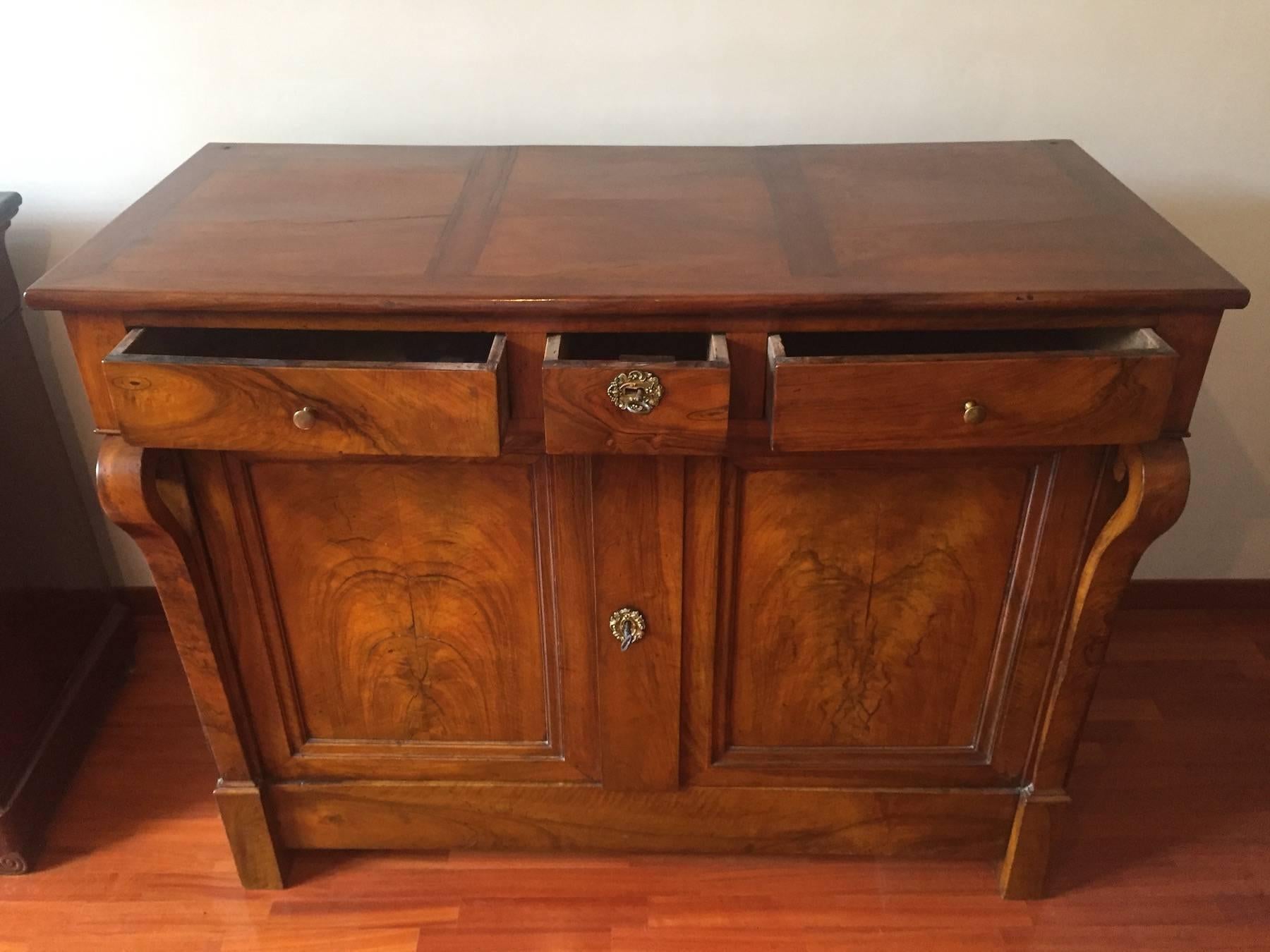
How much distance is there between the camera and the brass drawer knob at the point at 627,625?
116cm

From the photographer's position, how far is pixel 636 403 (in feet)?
3.16

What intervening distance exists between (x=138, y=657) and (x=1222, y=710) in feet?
5.88

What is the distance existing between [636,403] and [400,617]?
0.43 m

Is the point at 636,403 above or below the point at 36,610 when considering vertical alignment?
above

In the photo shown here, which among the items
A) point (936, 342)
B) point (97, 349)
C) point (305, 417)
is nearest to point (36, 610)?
point (97, 349)

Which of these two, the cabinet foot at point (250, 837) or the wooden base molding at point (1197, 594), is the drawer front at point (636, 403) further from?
the wooden base molding at point (1197, 594)

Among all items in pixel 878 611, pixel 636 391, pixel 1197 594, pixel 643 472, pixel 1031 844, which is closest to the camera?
pixel 636 391

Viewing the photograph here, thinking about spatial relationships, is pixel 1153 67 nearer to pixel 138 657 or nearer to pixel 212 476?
pixel 212 476

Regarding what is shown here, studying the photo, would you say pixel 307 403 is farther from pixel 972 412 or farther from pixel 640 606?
pixel 972 412

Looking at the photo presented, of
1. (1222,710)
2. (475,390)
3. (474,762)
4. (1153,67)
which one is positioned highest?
(1153,67)

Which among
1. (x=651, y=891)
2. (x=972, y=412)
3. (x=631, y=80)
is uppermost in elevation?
(x=631, y=80)

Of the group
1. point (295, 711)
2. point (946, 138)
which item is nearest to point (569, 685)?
point (295, 711)

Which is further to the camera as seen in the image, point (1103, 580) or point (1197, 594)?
point (1197, 594)

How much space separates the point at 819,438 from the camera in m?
0.99
